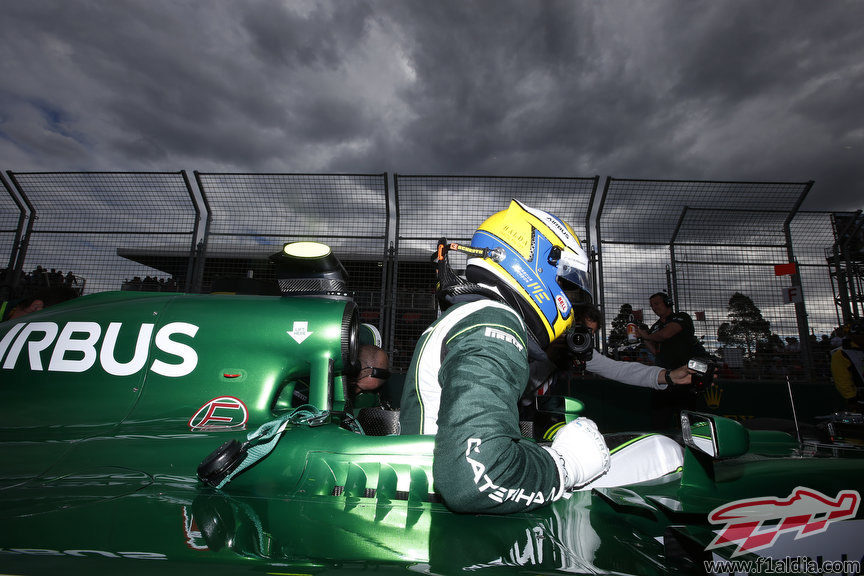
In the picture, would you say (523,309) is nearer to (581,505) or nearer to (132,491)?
(581,505)

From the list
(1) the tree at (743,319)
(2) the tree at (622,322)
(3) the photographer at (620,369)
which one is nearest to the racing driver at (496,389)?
(3) the photographer at (620,369)

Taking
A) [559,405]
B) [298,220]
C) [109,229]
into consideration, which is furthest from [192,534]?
[109,229]

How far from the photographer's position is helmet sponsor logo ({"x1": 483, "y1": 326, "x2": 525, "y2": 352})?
1.28 metres

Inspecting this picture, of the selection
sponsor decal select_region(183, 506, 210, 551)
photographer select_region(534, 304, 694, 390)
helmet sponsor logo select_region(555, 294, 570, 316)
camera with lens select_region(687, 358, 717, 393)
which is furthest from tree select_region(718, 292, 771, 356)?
sponsor decal select_region(183, 506, 210, 551)

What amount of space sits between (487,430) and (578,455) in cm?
37

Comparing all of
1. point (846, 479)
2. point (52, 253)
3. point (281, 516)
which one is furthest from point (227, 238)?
point (846, 479)

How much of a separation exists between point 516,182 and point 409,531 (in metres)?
5.96

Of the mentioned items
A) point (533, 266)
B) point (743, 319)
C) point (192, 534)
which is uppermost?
point (743, 319)

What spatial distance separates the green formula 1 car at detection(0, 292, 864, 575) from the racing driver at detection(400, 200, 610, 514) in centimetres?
9

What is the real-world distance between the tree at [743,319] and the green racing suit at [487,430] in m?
6.68

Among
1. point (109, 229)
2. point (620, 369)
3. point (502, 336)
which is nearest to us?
point (502, 336)

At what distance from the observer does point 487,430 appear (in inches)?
43.5

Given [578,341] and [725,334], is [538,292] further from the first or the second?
[725,334]

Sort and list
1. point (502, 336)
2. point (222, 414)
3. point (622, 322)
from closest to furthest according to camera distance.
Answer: point (502, 336), point (222, 414), point (622, 322)
